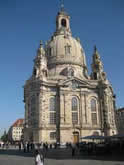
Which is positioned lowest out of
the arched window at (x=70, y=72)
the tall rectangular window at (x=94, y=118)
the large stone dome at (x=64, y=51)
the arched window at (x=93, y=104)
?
the tall rectangular window at (x=94, y=118)

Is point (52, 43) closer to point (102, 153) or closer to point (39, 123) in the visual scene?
point (39, 123)

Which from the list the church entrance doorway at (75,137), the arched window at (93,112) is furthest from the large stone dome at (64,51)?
the church entrance doorway at (75,137)

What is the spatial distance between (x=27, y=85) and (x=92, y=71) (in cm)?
2231

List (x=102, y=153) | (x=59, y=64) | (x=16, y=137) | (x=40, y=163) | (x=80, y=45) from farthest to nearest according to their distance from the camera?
(x=16, y=137) → (x=80, y=45) → (x=59, y=64) → (x=102, y=153) → (x=40, y=163)

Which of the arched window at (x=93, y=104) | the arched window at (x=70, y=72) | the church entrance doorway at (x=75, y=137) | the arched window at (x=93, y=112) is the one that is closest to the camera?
the church entrance doorway at (x=75, y=137)

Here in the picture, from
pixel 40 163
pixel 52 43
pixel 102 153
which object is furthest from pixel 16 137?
pixel 40 163

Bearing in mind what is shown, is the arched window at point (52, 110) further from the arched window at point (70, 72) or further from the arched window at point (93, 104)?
the arched window at point (93, 104)

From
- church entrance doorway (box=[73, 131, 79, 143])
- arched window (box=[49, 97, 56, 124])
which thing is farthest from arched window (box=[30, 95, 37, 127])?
church entrance doorway (box=[73, 131, 79, 143])

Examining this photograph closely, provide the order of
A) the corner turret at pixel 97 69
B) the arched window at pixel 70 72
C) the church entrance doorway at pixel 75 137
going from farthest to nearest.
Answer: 1. the corner turret at pixel 97 69
2. the arched window at pixel 70 72
3. the church entrance doorway at pixel 75 137

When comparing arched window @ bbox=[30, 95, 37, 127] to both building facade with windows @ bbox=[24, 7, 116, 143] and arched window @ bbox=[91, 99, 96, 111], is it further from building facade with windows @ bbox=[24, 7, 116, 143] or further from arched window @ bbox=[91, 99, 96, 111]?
arched window @ bbox=[91, 99, 96, 111]

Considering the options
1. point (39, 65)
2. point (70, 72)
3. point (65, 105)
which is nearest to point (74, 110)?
point (65, 105)

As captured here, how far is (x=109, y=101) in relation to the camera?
66250 mm

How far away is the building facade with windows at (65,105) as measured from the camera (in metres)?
57.6

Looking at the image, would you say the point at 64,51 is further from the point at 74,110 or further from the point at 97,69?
the point at 74,110
